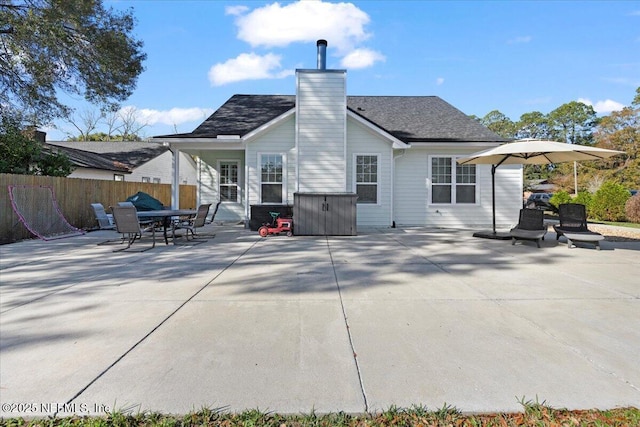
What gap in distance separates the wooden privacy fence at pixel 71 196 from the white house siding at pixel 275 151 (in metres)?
6.18

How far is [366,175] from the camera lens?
1341 cm

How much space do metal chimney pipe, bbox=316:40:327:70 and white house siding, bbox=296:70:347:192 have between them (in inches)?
56.1

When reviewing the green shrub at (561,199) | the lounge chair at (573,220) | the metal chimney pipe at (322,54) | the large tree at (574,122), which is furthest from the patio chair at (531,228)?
the large tree at (574,122)

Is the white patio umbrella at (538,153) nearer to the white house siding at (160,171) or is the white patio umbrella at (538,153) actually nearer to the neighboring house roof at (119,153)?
the neighboring house roof at (119,153)

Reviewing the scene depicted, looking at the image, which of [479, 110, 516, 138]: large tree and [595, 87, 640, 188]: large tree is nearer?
[595, 87, 640, 188]: large tree

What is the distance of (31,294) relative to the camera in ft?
15.8

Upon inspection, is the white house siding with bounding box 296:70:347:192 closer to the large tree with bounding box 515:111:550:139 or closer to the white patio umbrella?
the white patio umbrella

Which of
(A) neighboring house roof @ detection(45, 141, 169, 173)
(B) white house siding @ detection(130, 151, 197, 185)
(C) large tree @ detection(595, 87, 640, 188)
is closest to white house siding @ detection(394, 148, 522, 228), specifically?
(A) neighboring house roof @ detection(45, 141, 169, 173)

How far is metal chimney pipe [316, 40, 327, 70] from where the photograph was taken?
13.4 metres

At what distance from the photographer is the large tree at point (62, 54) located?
41.2ft

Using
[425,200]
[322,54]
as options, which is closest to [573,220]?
[425,200]

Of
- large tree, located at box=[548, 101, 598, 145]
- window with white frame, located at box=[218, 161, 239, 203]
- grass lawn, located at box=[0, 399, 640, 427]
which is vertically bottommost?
grass lawn, located at box=[0, 399, 640, 427]

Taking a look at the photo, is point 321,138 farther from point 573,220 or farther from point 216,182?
point 573,220

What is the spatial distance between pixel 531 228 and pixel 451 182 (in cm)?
481
